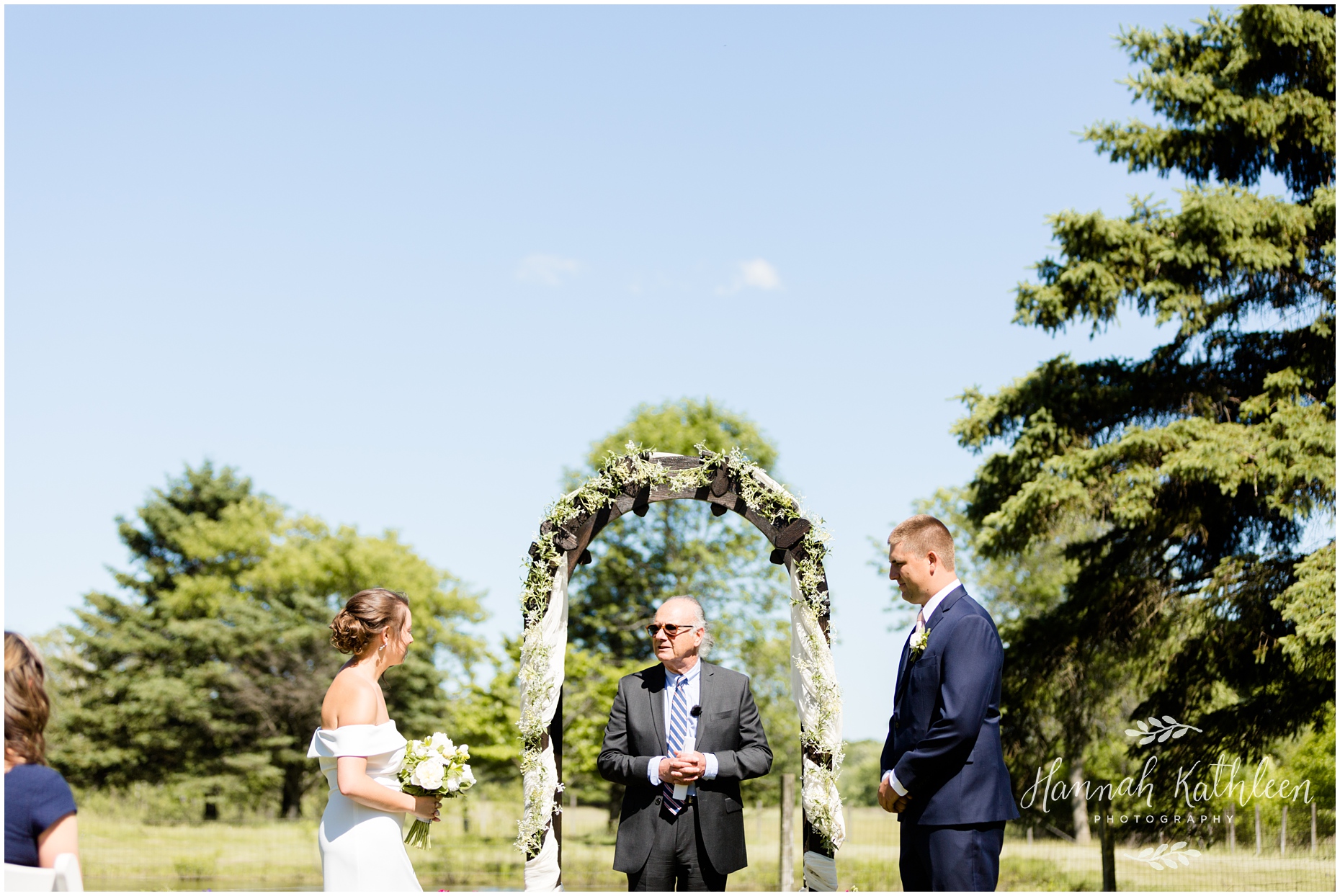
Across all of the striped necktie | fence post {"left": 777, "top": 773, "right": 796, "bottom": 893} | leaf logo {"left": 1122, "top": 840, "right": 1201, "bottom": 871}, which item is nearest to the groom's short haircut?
the striped necktie

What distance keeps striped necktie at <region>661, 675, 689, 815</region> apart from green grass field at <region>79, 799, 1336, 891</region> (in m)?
11.2

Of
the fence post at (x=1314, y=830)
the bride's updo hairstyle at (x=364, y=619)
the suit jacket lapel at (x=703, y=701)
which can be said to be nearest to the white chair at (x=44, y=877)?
the bride's updo hairstyle at (x=364, y=619)

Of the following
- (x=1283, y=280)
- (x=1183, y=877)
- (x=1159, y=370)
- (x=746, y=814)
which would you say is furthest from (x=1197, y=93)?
(x=746, y=814)

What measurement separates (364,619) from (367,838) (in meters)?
0.94

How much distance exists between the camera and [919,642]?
4.57 m

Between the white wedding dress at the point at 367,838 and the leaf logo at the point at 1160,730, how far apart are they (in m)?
11.3

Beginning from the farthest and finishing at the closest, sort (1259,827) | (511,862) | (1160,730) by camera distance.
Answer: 1. (511,862)
2. (1259,827)
3. (1160,730)

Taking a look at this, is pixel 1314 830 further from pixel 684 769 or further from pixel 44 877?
pixel 44 877

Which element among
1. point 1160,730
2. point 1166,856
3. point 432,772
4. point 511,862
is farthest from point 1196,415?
point 511,862

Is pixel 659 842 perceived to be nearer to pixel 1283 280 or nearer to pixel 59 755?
pixel 1283 280

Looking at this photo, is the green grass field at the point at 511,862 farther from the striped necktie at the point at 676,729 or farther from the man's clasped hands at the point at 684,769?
the man's clasped hands at the point at 684,769

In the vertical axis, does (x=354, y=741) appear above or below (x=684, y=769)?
above

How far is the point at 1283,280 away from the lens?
14008 millimetres

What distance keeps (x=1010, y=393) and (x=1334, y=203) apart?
14.7ft
